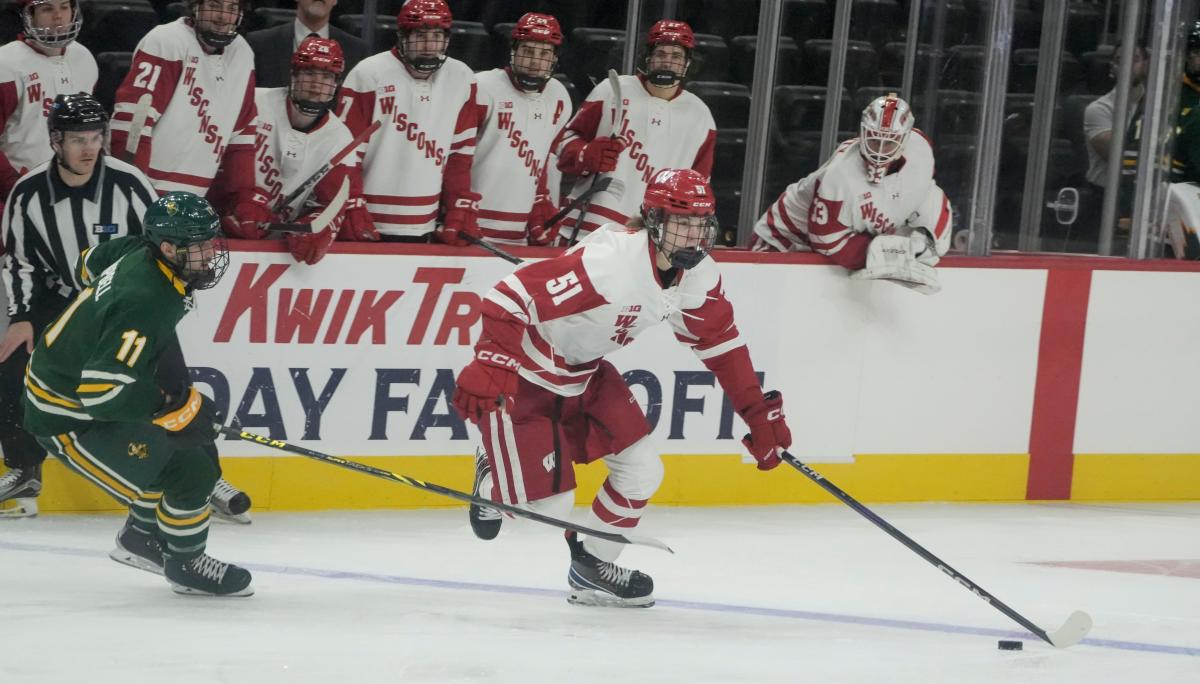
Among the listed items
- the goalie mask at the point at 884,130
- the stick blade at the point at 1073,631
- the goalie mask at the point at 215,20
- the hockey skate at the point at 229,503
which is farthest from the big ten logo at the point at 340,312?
the stick blade at the point at 1073,631

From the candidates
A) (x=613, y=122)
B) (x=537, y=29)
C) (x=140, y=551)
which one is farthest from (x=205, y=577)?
(x=613, y=122)

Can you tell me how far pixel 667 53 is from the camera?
6.17 metres

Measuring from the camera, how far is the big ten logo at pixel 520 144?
5.96 metres

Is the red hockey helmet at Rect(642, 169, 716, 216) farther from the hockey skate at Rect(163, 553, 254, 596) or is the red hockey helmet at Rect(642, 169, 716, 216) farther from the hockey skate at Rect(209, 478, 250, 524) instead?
the hockey skate at Rect(209, 478, 250, 524)

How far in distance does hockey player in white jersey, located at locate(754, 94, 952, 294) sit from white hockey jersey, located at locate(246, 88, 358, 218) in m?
1.76

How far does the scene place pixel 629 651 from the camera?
166 inches

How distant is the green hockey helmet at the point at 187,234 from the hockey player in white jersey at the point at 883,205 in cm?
264

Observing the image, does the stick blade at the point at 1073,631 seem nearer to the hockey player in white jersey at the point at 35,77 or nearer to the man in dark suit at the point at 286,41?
the man in dark suit at the point at 286,41

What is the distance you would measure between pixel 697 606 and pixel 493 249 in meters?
1.42

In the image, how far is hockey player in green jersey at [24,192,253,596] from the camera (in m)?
4.15

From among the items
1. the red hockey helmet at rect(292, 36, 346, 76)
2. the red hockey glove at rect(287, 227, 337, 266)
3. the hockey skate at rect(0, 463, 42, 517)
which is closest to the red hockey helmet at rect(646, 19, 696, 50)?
the red hockey helmet at rect(292, 36, 346, 76)

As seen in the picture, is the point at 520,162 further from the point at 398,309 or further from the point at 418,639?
the point at 418,639

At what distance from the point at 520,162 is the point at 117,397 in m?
2.19

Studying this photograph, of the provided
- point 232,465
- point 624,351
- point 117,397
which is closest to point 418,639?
point 117,397
